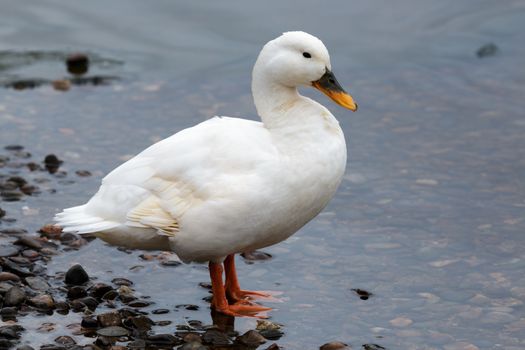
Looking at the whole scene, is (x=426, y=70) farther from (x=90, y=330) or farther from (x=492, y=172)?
(x=90, y=330)

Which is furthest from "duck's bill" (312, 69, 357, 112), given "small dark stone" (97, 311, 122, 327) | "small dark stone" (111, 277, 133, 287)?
"small dark stone" (97, 311, 122, 327)

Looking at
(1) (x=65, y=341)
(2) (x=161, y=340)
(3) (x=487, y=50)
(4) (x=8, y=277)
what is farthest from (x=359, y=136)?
(1) (x=65, y=341)

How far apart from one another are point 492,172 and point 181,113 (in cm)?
398

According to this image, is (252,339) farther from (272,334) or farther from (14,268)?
(14,268)

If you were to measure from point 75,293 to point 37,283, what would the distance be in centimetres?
31

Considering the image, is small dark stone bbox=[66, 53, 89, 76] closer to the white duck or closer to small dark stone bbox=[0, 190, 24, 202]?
small dark stone bbox=[0, 190, 24, 202]

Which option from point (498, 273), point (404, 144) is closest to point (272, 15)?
point (404, 144)

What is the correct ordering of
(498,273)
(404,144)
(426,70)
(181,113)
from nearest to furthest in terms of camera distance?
(498,273) < (404,144) < (181,113) < (426,70)

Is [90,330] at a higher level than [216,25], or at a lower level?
lower

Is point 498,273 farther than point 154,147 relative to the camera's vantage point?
Yes

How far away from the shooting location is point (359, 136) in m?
12.1

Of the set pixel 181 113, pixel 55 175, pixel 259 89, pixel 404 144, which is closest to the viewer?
pixel 259 89

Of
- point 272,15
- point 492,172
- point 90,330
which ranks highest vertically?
point 272,15

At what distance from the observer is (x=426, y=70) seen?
1392 cm
